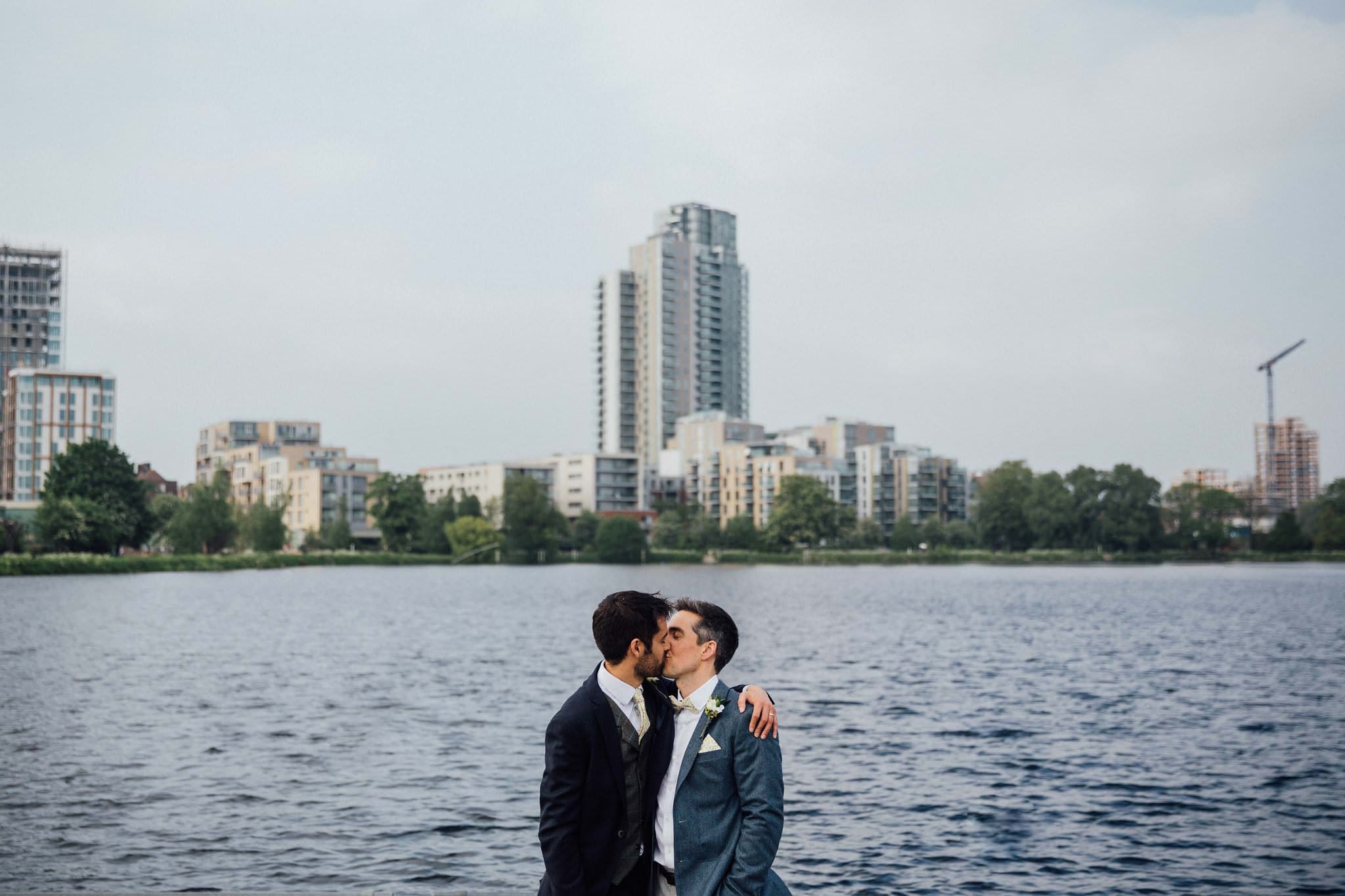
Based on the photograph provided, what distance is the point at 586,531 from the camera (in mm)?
187875

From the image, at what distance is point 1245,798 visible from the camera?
65.0 feet

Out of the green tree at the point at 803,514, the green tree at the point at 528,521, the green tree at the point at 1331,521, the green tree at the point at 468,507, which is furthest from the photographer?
the green tree at the point at 803,514

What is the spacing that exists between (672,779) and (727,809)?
0.31 metres

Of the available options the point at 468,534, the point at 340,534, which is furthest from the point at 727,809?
the point at 340,534

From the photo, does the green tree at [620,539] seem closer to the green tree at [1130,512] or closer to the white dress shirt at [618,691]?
the green tree at [1130,512]

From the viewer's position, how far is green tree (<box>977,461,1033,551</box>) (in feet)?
623

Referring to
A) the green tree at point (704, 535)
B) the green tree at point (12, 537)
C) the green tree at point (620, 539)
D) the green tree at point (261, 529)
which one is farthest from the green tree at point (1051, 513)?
the green tree at point (12, 537)

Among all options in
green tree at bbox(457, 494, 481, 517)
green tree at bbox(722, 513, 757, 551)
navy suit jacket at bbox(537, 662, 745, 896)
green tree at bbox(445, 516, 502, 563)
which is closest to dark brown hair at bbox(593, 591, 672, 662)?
navy suit jacket at bbox(537, 662, 745, 896)

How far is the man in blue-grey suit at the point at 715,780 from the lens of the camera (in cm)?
530

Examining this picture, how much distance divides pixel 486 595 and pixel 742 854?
87.2m

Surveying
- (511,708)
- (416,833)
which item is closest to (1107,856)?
(416,833)

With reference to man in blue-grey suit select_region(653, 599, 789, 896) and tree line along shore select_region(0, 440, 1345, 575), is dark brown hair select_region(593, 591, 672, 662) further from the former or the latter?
tree line along shore select_region(0, 440, 1345, 575)

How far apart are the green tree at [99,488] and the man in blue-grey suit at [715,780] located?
11513cm

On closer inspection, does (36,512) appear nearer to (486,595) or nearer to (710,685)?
(486,595)
